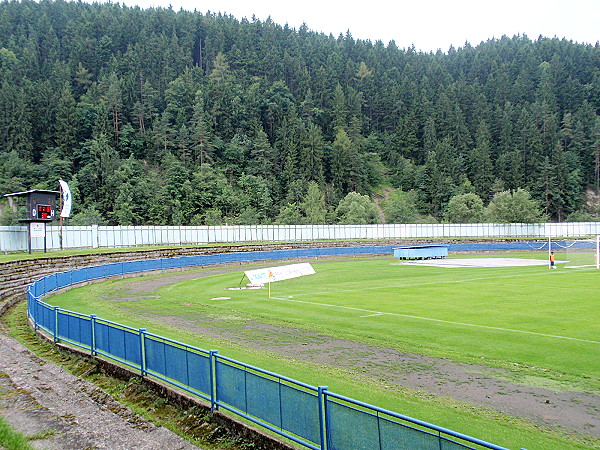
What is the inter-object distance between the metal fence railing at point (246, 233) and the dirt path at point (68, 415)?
125 feet

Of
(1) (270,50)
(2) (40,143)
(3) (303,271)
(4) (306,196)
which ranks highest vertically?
(1) (270,50)

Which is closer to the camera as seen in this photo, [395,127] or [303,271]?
[303,271]

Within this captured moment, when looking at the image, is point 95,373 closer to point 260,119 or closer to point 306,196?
point 306,196

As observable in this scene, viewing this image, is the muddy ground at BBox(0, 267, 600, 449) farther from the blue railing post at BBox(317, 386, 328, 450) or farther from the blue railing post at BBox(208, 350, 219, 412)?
the blue railing post at BBox(317, 386, 328, 450)

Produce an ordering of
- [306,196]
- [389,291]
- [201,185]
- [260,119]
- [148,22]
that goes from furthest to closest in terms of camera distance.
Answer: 1. [148,22]
2. [260,119]
3. [306,196]
4. [201,185]
5. [389,291]

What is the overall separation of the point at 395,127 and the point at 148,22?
95078 mm

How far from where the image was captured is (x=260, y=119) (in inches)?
6334

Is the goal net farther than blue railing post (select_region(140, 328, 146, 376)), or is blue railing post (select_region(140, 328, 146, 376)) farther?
the goal net

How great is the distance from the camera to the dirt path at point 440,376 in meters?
11.6

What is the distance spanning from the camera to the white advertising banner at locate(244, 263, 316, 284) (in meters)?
37.4

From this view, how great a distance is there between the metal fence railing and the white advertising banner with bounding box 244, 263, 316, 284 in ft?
82.9

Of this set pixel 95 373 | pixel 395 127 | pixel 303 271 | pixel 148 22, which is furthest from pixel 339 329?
pixel 148 22

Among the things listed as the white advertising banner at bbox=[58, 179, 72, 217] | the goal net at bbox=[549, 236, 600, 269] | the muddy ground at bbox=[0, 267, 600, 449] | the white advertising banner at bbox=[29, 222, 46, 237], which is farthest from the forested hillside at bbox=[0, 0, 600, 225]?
the muddy ground at bbox=[0, 267, 600, 449]

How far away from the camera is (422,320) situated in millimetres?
22906
